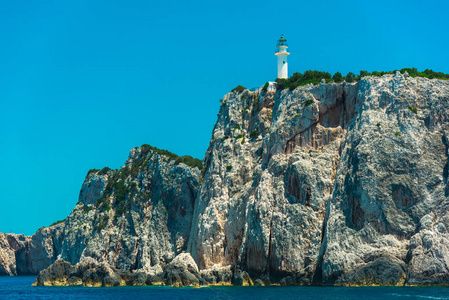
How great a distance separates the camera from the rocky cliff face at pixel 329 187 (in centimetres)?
5366

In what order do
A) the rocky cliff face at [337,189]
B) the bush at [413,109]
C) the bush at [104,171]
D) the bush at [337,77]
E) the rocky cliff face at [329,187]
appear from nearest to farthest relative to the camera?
1. the rocky cliff face at [337,189]
2. the rocky cliff face at [329,187]
3. the bush at [413,109]
4. the bush at [337,77]
5. the bush at [104,171]

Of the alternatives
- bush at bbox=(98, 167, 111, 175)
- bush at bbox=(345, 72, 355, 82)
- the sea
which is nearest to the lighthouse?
bush at bbox=(345, 72, 355, 82)

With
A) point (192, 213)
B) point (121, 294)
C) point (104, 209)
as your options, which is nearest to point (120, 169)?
point (104, 209)

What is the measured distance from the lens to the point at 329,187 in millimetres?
61375

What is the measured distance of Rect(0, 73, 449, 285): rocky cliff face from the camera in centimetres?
5366

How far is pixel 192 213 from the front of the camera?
284ft

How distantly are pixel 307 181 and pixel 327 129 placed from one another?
24.1 feet

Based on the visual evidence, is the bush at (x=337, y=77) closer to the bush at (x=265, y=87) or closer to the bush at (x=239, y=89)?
the bush at (x=265, y=87)

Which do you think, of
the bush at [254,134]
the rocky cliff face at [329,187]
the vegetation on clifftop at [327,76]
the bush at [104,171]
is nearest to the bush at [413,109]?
the rocky cliff face at [329,187]

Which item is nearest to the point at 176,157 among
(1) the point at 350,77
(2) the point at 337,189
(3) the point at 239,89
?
(3) the point at 239,89

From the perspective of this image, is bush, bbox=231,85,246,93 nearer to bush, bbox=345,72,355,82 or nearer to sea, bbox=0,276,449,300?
bush, bbox=345,72,355,82

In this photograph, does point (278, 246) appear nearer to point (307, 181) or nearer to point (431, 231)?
point (307, 181)

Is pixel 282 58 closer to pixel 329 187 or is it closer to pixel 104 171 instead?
pixel 329 187

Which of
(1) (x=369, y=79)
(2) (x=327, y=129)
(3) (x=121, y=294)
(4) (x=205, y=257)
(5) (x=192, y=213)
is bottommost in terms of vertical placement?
(3) (x=121, y=294)
